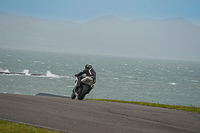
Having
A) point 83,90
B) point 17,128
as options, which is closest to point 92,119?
point 17,128

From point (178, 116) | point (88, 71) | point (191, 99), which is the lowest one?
point (191, 99)

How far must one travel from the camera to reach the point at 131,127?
8.66 m

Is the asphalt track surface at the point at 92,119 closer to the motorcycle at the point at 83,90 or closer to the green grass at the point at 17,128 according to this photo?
the green grass at the point at 17,128

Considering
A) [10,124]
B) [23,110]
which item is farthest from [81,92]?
[10,124]

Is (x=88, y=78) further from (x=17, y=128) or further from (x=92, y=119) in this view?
(x=17, y=128)

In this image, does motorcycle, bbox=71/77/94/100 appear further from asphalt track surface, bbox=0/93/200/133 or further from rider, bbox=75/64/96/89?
asphalt track surface, bbox=0/93/200/133

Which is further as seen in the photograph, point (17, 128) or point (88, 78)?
point (88, 78)

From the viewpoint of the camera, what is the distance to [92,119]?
9.38 meters

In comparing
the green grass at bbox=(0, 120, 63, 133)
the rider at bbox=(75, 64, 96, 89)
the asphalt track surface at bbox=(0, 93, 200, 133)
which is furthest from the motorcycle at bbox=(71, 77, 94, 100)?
the green grass at bbox=(0, 120, 63, 133)

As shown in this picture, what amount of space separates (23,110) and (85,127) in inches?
126

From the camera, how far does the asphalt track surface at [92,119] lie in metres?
8.38

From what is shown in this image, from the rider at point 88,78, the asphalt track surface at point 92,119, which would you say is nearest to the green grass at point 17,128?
the asphalt track surface at point 92,119

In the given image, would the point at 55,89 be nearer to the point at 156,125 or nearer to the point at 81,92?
the point at 81,92

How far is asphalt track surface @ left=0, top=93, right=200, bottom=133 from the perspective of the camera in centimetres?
838
